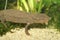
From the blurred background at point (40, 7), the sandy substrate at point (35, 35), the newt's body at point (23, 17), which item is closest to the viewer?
the sandy substrate at point (35, 35)

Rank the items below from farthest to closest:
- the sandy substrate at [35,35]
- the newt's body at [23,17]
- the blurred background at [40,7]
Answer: the blurred background at [40,7] < the newt's body at [23,17] < the sandy substrate at [35,35]

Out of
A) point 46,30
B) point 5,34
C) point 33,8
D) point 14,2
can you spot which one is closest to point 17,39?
point 5,34

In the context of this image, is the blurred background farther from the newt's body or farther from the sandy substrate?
the sandy substrate

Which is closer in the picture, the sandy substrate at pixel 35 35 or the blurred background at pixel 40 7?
the sandy substrate at pixel 35 35

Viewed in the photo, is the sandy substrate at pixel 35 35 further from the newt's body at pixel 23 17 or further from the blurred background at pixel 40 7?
the blurred background at pixel 40 7

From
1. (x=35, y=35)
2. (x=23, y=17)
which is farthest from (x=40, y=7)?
(x=35, y=35)

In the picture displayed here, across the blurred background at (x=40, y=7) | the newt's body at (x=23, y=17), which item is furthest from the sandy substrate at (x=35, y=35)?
the blurred background at (x=40, y=7)
